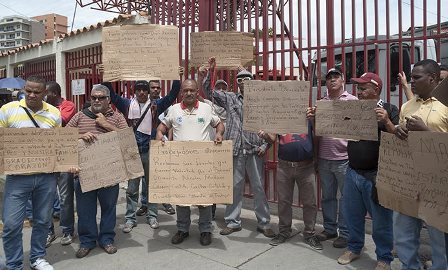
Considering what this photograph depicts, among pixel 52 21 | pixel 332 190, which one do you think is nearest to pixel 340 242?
pixel 332 190

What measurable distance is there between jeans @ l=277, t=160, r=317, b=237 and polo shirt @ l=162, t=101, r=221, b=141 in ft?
2.85

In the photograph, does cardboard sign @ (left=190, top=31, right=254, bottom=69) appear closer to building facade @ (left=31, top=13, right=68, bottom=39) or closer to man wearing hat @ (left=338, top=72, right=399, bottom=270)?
man wearing hat @ (left=338, top=72, right=399, bottom=270)

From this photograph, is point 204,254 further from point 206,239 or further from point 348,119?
point 348,119

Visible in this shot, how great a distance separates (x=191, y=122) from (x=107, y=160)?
0.94m

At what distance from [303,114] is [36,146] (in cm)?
246

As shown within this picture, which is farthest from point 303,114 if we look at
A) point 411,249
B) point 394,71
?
point 394,71

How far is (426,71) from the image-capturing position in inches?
113

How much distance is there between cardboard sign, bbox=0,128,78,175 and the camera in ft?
11.2

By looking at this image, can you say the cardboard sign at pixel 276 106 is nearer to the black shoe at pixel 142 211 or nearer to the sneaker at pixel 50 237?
the black shoe at pixel 142 211

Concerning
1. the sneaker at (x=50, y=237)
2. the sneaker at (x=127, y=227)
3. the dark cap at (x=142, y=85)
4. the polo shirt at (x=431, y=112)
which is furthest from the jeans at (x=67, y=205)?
the polo shirt at (x=431, y=112)

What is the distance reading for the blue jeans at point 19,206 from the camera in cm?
341

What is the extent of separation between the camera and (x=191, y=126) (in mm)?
4215

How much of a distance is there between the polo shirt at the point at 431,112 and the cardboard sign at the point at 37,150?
2.86 metres

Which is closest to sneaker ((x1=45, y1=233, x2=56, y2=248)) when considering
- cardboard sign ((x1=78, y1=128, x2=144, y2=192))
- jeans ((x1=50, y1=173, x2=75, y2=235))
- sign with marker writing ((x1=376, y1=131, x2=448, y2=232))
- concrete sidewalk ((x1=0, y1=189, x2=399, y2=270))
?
concrete sidewalk ((x1=0, y1=189, x2=399, y2=270))
